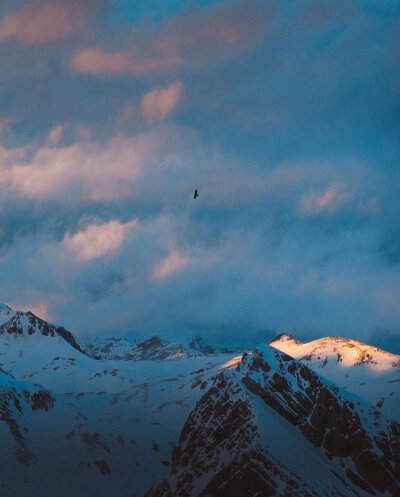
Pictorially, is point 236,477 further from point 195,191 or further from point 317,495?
point 195,191

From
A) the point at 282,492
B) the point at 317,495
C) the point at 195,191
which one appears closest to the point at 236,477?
the point at 282,492

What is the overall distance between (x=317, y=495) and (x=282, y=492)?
16558 millimetres

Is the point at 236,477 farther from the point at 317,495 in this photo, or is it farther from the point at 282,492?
the point at 317,495

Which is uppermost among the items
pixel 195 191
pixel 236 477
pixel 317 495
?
pixel 195 191

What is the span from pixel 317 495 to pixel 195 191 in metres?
109

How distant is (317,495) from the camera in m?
196

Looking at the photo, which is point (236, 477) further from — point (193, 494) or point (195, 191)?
point (195, 191)

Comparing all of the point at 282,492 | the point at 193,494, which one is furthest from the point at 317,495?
the point at 193,494

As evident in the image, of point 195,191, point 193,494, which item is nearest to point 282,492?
point 193,494

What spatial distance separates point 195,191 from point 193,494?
10254 cm

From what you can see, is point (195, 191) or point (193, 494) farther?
point (193, 494)

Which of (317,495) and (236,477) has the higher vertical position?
(236,477)

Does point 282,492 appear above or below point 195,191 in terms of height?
below

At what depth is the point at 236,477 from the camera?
635ft
